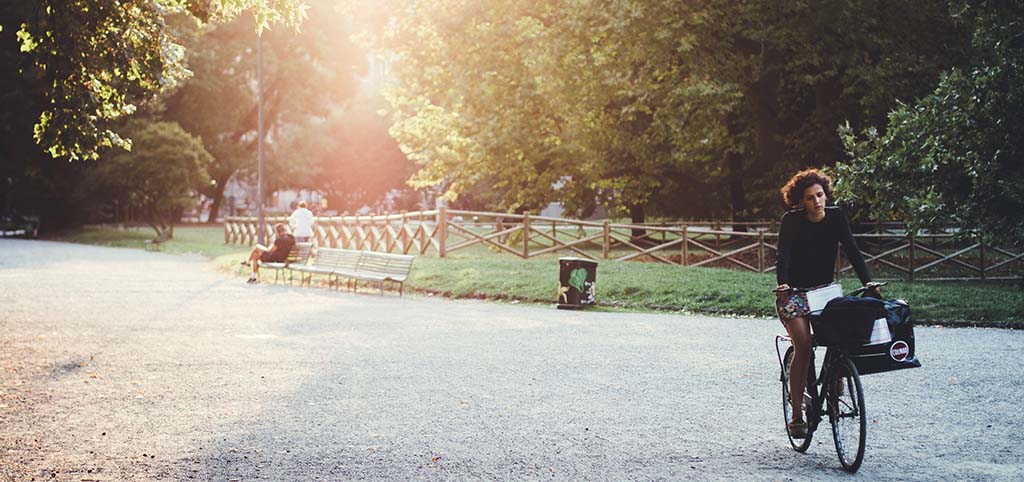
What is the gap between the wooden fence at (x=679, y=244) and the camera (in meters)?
23.6

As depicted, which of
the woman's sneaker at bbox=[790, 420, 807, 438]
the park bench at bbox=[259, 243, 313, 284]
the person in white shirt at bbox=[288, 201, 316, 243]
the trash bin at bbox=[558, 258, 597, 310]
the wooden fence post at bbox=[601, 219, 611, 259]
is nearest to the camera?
the woman's sneaker at bbox=[790, 420, 807, 438]

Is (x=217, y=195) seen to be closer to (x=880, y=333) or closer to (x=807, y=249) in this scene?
(x=807, y=249)

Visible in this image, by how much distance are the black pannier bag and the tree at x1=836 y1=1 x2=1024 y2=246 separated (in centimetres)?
1035

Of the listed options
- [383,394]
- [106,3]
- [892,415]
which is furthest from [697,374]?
[106,3]

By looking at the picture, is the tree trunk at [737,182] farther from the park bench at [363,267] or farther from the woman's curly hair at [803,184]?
the woman's curly hair at [803,184]

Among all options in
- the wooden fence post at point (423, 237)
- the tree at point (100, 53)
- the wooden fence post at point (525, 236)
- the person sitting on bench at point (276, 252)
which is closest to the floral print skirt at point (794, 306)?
the tree at point (100, 53)

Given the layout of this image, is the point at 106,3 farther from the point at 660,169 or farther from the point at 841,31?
the point at 660,169

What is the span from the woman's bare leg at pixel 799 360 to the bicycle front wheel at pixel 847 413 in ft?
0.61

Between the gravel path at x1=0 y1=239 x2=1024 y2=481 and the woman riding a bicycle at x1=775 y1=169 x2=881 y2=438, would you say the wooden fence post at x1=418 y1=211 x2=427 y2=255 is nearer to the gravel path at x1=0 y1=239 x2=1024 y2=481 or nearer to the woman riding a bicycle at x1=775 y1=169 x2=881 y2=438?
the gravel path at x1=0 y1=239 x2=1024 y2=481

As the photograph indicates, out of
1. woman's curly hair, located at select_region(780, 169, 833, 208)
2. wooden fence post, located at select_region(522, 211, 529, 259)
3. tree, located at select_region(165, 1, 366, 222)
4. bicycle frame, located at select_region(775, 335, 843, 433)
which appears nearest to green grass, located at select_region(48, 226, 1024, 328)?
wooden fence post, located at select_region(522, 211, 529, 259)

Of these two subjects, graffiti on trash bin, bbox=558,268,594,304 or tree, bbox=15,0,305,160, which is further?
graffiti on trash bin, bbox=558,268,594,304

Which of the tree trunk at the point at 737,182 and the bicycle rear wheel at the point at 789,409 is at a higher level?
the tree trunk at the point at 737,182

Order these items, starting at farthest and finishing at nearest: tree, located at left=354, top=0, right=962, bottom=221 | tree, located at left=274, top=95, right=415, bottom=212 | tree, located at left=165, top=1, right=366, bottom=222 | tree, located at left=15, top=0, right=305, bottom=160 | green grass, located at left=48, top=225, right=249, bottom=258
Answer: tree, located at left=274, top=95, right=415, bottom=212, tree, located at left=165, top=1, right=366, bottom=222, green grass, located at left=48, top=225, right=249, bottom=258, tree, located at left=354, top=0, right=962, bottom=221, tree, located at left=15, top=0, right=305, bottom=160

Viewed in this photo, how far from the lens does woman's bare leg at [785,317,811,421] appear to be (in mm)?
6137
